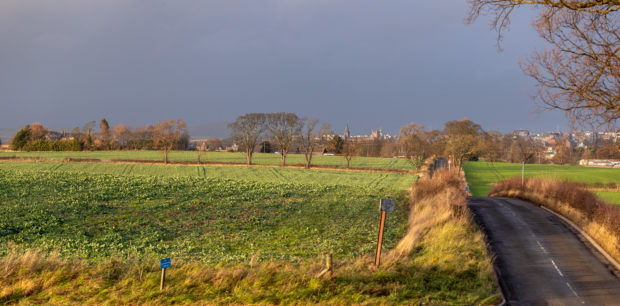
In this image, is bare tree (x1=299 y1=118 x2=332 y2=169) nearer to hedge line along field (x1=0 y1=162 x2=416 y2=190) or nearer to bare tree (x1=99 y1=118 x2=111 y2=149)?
hedge line along field (x1=0 y1=162 x2=416 y2=190)

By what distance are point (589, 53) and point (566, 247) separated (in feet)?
34.1

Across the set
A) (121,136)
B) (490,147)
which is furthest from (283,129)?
(121,136)

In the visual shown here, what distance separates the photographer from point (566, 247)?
17.2 meters

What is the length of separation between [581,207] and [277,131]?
198 ft

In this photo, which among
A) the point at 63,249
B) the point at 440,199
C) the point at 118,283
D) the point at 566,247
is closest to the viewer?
the point at 118,283

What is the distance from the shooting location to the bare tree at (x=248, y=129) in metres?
79.8

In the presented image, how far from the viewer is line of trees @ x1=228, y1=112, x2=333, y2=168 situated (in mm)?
77312

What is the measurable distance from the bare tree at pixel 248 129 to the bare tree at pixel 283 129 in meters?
1.86

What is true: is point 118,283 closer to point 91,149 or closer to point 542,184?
point 542,184

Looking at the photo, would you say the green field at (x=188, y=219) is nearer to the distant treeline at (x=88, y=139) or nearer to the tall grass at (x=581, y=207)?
the tall grass at (x=581, y=207)

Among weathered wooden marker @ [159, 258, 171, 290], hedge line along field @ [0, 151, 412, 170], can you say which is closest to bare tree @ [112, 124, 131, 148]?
hedge line along field @ [0, 151, 412, 170]

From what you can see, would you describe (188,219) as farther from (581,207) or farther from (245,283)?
(581,207)

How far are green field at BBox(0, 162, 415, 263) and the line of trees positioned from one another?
121 feet

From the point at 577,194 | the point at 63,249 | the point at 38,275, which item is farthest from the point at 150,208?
the point at 577,194
